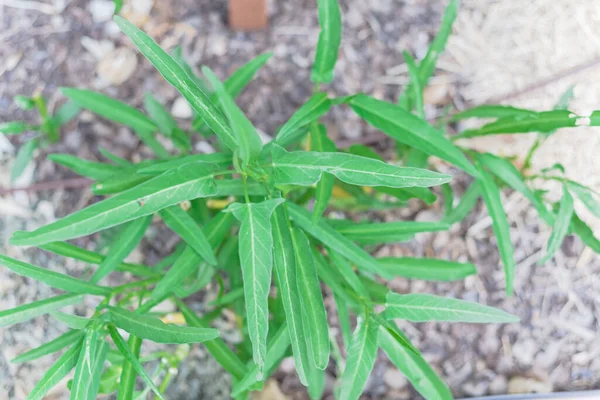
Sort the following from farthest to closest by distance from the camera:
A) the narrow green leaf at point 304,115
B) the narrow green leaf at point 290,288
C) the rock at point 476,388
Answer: the rock at point 476,388, the narrow green leaf at point 304,115, the narrow green leaf at point 290,288

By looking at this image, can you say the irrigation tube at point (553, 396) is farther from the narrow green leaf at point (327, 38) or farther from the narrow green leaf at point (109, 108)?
the narrow green leaf at point (109, 108)

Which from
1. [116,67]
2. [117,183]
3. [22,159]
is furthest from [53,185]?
[117,183]

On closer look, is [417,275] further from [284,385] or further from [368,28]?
[368,28]

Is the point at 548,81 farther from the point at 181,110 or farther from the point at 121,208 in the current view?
the point at 121,208

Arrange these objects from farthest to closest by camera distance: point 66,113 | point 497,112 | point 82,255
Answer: point 66,113
point 497,112
point 82,255

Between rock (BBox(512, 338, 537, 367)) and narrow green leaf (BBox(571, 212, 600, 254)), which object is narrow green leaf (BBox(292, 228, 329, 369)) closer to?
narrow green leaf (BBox(571, 212, 600, 254))

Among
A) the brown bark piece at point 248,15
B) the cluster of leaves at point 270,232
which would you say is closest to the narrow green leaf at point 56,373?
the cluster of leaves at point 270,232

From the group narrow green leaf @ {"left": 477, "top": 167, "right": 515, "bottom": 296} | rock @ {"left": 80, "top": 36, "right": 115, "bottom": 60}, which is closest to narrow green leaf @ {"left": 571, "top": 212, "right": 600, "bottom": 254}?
narrow green leaf @ {"left": 477, "top": 167, "right": 515, "bottom": 296}
